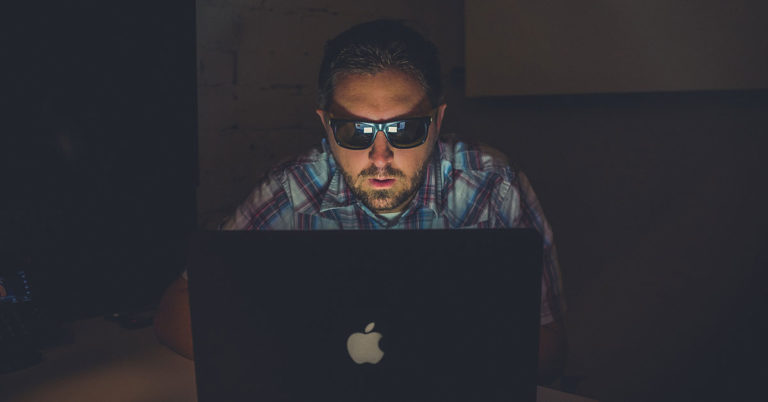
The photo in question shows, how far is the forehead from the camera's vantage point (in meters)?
1.23

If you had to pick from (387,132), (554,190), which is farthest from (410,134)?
(554,190)

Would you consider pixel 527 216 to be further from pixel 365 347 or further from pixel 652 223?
pixel 365 347

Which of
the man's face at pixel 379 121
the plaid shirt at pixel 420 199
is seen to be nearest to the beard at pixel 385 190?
the man's face at pixel 379 121

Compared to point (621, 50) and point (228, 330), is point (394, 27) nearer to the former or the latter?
point (621, 50)

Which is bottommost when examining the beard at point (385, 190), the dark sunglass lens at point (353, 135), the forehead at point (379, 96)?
the beard at point (385, 190)

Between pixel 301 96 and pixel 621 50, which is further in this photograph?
pixel 301 96

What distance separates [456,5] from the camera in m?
2.07

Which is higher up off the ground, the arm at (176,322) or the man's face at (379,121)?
the man's face at (379,121)

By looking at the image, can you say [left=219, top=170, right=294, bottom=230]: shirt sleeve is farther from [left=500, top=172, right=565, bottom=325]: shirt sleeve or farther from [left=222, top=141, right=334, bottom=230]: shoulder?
[left=500, top=172, right=565, bottom=325]: shirt sleeve

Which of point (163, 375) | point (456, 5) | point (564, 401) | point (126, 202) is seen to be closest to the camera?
point (564, 401)

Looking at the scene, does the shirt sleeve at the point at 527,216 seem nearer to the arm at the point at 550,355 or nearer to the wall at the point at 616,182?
the arm at the point at 550,355

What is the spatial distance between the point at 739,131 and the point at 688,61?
0.26 metres

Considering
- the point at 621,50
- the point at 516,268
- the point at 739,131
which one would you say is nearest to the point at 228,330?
the point at 516,268

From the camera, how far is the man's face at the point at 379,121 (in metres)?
1.23
